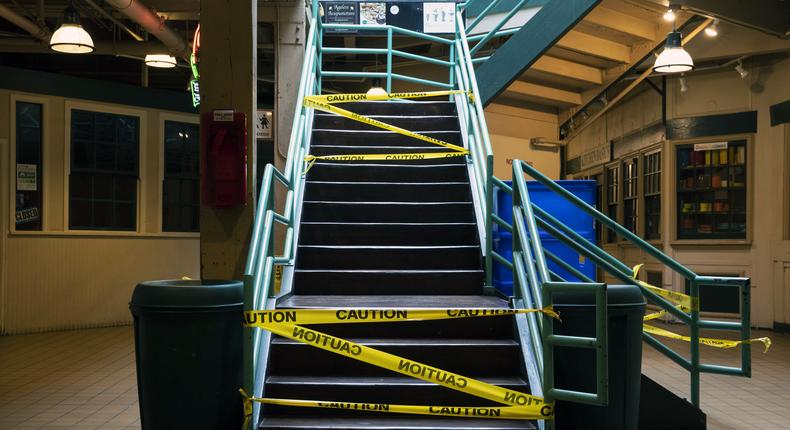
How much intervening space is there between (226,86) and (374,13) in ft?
17.5

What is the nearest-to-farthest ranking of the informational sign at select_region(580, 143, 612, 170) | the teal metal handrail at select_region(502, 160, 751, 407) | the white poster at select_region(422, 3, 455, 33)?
the teal metal handrail at select_region(502, 160, 751, 407) → the white poster at select_region(422, 3, 455, 33) → the informational sign at select_region(580, 143, 612, 170)

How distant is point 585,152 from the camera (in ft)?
52.1

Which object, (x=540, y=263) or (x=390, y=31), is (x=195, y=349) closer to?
(x=540, y=263)

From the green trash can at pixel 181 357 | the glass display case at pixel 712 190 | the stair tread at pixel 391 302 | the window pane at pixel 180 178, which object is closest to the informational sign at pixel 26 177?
the window pane at pixel 180 178

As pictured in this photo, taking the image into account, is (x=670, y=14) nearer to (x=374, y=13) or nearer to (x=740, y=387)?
(x=374, y=13)

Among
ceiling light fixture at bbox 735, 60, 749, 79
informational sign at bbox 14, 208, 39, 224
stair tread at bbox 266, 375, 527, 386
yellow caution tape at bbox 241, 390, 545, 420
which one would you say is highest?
ceiling light fixture at bbox 735, 60, 749, 79

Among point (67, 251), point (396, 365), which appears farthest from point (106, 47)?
point (396, 365)

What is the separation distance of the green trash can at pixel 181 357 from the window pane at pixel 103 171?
849cm

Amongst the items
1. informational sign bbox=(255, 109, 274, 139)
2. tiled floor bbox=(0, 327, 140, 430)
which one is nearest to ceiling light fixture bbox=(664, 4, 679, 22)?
informational sign bbox=(255, 109, 274, 139)

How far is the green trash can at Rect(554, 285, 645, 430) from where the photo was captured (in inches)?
158

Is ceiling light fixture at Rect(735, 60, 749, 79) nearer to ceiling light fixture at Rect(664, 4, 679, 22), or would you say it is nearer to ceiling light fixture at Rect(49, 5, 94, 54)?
ceiling light fixture at Rect(664, 4, 679, 22)

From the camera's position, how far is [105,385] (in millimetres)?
7457

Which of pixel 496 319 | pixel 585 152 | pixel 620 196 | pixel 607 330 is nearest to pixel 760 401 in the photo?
pixel 496 319

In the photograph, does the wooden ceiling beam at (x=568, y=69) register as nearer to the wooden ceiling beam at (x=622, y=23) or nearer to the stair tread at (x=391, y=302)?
the wooden ceiling beam at (x=622, y=23)
